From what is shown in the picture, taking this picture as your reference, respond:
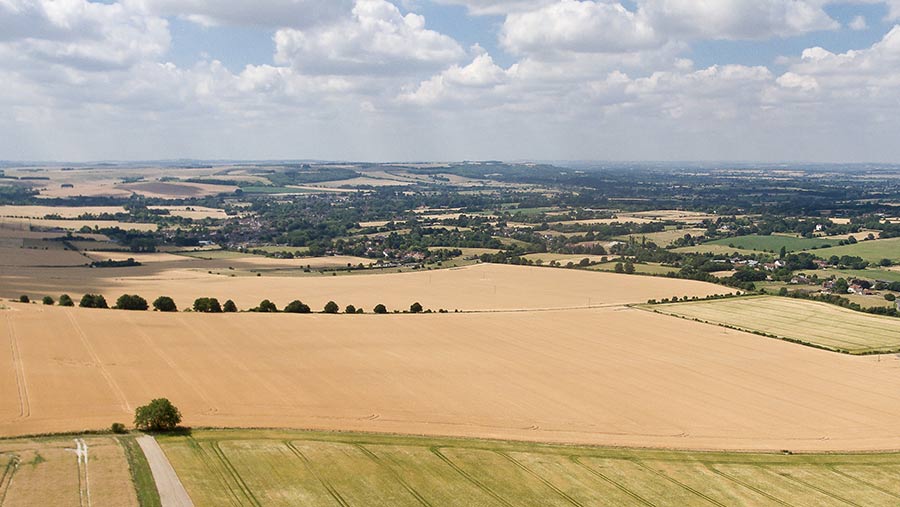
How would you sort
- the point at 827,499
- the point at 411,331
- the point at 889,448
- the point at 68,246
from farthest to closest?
the point at 68,246, the point at 411,331, the point at 889,448, the point at 827,499

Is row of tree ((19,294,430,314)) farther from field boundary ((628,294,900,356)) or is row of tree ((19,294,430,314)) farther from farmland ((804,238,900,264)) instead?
farmland ((804,238,900,264))

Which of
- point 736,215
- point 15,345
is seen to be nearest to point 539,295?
point 15,345

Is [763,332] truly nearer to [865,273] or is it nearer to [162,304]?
[865,273]

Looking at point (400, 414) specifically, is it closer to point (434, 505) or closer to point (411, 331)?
point (434, 505)

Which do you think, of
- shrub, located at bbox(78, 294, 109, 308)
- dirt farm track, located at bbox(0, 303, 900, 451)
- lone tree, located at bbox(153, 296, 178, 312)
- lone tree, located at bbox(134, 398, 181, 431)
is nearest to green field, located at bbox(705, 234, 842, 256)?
dirt farm track, located at bbox(0, 303, 900, 451)

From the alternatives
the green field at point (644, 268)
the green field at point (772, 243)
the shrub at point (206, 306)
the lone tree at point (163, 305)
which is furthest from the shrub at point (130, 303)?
the green field at point (772, 243)

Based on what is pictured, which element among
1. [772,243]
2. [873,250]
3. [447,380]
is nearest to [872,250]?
[873,250]
